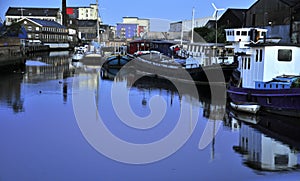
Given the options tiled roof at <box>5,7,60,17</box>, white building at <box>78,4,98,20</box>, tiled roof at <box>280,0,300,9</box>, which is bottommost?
tiled roof at <box>280,0,300,9</box>

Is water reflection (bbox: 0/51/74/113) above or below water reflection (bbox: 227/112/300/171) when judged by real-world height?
above

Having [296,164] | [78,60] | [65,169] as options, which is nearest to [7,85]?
[65,169]

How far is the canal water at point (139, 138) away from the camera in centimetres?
859

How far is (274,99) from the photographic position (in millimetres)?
13711

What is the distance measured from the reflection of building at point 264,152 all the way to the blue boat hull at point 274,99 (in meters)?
1.71

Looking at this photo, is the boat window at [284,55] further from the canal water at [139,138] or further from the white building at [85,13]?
the white building at [85,13]

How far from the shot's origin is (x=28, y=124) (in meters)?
12.9

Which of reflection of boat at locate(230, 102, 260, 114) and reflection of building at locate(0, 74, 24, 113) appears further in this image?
reflection of building at locate(0, 74, 24, 113)

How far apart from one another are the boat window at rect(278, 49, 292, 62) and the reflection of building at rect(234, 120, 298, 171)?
3.68 metres

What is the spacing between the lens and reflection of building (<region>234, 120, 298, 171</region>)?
905 cm

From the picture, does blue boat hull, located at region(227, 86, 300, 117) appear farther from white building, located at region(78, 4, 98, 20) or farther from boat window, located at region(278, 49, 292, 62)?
white building, located at region(78, 4, 98, 20)

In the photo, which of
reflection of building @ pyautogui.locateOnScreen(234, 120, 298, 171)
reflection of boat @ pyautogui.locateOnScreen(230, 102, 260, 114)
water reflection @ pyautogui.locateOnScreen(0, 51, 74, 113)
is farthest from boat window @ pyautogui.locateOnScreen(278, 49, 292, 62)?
water reflection @ pyautogui.locateOnScreen(0, 51, 74, 113)

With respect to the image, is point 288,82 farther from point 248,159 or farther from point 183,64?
point 183,64

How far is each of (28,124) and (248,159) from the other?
6528 millimetres
